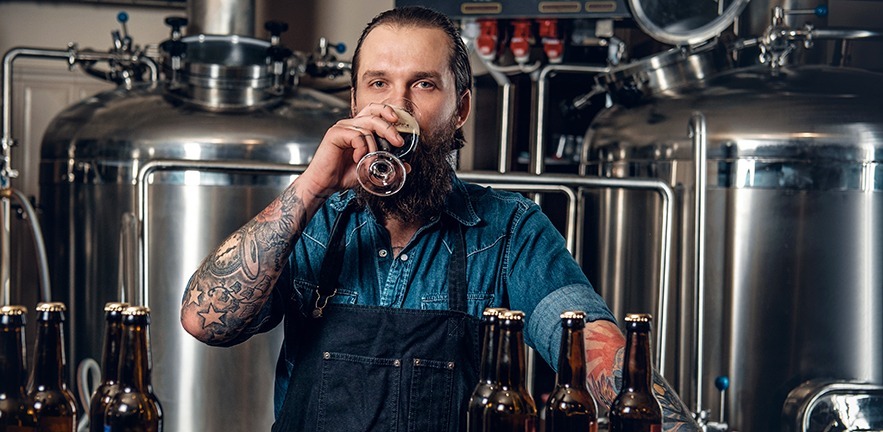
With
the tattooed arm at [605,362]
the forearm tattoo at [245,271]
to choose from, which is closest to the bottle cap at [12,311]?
the forearm tattoo at [245,271]

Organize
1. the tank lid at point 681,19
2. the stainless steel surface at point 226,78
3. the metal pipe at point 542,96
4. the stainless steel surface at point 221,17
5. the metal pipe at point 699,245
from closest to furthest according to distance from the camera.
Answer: the metal pipe at point 699,245, the tank lid at point 681,19, the stainless steel surface at point 226,78, the stainless steel surface at point 221,17, the metal pipe at point 542,96

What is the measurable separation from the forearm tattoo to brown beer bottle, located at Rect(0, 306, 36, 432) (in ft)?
1.32

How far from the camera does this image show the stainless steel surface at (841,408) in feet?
9.12

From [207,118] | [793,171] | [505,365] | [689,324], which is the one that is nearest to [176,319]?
[207,118]

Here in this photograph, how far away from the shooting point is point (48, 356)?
1.22m

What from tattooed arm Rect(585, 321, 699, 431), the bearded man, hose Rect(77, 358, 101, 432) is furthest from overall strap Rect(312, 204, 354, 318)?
hose Rect(77, 358, 101, 432)

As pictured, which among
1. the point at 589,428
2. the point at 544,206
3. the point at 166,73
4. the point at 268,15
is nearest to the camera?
the point at 589,428

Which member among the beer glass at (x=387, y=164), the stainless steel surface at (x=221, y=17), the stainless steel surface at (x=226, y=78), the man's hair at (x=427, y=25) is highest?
the stainless steel surface at (x=221, y=17)

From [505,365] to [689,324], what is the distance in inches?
76.2

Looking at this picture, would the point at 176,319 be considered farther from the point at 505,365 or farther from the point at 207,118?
the point at 505,365

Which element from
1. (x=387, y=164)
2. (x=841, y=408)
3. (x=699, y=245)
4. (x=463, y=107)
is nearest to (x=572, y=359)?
(x=387, y=164)

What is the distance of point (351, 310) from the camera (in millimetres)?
1639

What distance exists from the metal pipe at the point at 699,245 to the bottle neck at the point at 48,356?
77.9 inches

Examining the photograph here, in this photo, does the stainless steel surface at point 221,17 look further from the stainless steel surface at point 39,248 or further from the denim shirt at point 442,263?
the denim shirt at point 442,263
